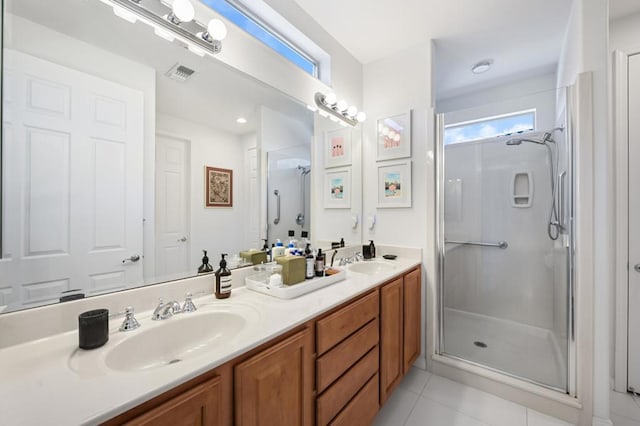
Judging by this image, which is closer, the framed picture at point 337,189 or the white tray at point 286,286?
the white tray at point 286,286

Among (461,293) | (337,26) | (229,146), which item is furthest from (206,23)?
(461,293)

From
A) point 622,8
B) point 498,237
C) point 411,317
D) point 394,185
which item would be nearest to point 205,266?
point 411,317

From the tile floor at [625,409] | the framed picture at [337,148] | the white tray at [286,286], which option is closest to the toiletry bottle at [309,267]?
the white tray at [286,286]

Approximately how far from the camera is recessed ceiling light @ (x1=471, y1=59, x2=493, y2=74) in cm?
245

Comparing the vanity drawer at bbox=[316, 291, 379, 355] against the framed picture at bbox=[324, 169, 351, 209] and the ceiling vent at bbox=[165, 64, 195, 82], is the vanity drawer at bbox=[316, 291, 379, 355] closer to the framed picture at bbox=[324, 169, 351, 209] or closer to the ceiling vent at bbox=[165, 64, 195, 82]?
the framed picture at bbox=[324, 169, 351, 209]

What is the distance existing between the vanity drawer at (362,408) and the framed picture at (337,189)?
51.5 inches

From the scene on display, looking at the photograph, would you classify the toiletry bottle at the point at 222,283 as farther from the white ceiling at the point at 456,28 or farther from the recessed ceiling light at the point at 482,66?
the recessed ceiling light at the point at 482,66

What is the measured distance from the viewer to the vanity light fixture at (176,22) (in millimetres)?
1037

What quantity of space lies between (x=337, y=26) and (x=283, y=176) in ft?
4.20

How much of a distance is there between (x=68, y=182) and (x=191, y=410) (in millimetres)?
900

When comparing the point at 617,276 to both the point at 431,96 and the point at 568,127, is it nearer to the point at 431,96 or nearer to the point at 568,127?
the point at 568,127

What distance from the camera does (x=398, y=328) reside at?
172cm

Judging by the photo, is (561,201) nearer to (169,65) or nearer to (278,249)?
(278,249)

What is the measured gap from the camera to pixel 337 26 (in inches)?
78.2
